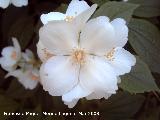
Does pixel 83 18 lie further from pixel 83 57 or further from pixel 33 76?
pixel 33 76

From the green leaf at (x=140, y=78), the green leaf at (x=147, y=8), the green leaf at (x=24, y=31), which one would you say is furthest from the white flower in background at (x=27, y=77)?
the green leaf at (x=140, y=78)

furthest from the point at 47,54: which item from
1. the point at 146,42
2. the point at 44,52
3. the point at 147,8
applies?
the point at 147,8

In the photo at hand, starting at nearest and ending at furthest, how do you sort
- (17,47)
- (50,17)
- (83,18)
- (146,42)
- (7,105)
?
(83,18), (50,17), (146,42), (7,105), (17,47)

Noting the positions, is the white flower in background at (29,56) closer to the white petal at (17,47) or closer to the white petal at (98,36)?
the white petal at (17,47)

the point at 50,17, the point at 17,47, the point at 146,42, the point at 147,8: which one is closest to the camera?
the point at 50,17

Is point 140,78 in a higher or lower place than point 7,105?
higher

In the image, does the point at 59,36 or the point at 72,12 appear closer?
the point at 59,36
